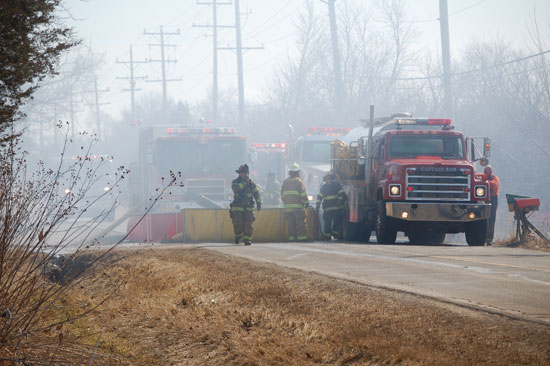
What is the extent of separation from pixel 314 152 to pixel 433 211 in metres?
12.2

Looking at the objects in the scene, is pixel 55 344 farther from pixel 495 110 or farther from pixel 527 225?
pixel 495 110

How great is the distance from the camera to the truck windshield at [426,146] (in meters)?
18.9

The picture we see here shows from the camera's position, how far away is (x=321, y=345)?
20.8ft

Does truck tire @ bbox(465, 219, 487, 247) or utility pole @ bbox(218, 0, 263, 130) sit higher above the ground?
utility pole @ bbox(218, 0, 263, 130)

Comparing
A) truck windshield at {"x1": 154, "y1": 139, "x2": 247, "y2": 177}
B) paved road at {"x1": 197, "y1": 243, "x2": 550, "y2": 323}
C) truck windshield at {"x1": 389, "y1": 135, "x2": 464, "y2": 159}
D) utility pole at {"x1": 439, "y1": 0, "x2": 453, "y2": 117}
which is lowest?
paved road at {"x1": 197, "y1": 243, "x2": 550, "y2": 323}

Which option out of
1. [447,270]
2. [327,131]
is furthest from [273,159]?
[447,270]

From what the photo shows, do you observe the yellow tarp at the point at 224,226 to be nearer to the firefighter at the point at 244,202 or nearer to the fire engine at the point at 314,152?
the firefighter at the point at 244,202

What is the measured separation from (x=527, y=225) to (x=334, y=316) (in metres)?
12.3

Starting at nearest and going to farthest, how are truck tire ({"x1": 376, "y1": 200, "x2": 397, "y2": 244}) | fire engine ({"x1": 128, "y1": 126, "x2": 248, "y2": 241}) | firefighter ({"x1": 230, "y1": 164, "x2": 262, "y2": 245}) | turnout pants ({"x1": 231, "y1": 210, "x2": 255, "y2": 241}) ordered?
truck tire ({"x1": 376, "y1": 200, "x2": 397, "y2": 244}) → firefighter ({"x1": 230, "y1": 164, "x2": 262, "y2": 245}) → turnout pants ({"x1": 231, "y1": 210, "x2": 255, "y2": 241}) → fire engine ({"x1": 128, "y1": 126, "x2": 248, "y2": 241})

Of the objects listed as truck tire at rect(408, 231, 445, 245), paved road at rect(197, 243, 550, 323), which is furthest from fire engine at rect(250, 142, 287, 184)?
paved road at rect(197, 243, 550, 323)

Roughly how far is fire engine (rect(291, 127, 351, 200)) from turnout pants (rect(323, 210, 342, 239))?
6.96m

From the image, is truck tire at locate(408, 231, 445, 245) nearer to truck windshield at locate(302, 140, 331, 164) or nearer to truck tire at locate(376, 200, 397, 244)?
truck tire at locate(376, 200, 397, 244)

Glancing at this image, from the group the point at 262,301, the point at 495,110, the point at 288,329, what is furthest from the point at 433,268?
the point at 495,110

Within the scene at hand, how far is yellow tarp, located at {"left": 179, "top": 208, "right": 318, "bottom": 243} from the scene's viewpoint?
72.8 ft
